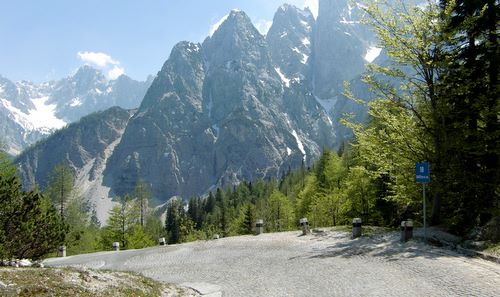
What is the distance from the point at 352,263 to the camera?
51.5ft

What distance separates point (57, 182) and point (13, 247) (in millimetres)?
56922

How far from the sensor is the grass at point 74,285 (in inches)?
405

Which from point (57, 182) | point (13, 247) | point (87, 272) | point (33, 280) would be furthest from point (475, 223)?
point (57, 182)

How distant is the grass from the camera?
10.3 m

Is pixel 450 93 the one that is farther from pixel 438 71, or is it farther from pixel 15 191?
pixel 15 191

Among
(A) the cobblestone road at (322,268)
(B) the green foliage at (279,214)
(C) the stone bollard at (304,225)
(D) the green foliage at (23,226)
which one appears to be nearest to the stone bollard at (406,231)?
(A) the cobblestone road at (322,268)

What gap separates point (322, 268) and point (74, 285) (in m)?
8.19

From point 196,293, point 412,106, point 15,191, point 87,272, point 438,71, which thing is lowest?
point 196,293

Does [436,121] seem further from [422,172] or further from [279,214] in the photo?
[279,214]

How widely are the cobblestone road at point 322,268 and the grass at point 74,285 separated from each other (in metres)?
1.83

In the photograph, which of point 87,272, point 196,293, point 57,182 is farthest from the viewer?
point 57,182

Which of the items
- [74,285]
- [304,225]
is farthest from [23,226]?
[304,225]

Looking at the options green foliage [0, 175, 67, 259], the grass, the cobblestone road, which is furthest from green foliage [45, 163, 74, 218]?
the grass

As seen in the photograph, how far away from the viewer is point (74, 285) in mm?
11211
